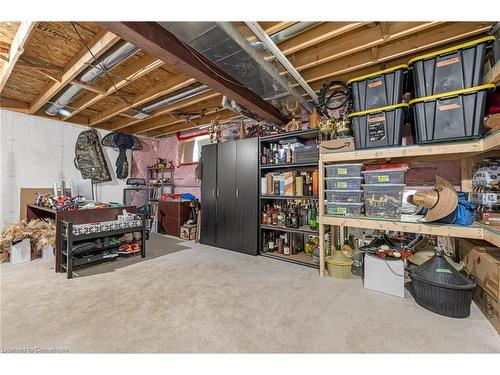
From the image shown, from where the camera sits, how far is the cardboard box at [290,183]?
325 cm

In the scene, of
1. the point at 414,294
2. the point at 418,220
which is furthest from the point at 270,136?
the point at 414,294

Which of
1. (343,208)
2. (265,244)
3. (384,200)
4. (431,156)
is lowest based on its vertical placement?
(265,244)

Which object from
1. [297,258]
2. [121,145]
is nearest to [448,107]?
[297,258]

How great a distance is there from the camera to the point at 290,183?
10.7 ft

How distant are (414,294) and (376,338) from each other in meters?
0.87

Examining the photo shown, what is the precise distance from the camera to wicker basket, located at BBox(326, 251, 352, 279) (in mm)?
2516

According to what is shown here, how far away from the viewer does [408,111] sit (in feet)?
7.00

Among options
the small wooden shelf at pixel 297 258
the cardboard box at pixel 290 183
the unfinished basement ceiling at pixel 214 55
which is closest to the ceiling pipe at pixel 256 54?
the unfinished basement ceiling at pixel 214 55

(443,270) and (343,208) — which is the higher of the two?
(343,208)

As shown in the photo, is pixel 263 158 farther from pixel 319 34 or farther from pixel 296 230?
pixel 319 34

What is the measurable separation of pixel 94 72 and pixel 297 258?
3776mm

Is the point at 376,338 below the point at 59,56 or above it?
below

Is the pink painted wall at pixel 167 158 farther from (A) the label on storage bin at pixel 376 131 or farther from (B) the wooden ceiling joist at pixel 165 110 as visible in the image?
(A) the label on storage bin at pixel 376 131

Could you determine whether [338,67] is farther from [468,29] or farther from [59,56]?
[59,56]
